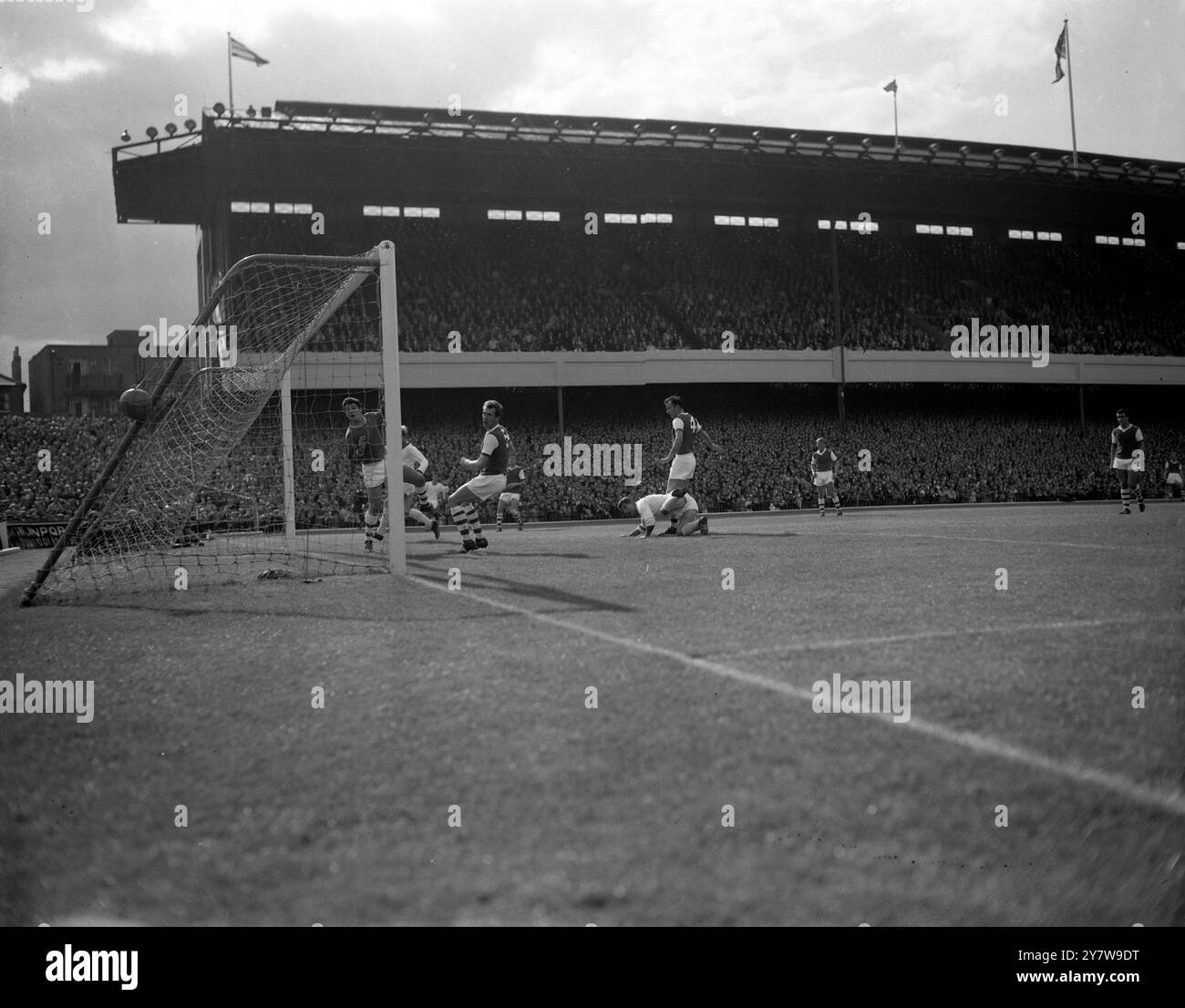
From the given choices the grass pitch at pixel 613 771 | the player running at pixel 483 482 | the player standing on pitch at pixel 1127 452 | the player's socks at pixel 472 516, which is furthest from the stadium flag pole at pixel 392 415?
the player standing on pitch at pixel 1127 452

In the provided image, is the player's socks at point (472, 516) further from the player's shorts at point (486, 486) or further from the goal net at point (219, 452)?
the goal net at point (219, 452)

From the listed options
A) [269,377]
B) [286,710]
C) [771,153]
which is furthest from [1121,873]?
[771,153]

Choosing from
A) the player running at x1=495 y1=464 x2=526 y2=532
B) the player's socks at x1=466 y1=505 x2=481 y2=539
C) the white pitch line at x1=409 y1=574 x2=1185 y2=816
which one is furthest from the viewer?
the player running at x1=495 y1=464 x2=526 y2=532

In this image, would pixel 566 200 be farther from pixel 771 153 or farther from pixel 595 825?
pixel 595 825

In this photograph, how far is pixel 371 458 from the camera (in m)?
13.5

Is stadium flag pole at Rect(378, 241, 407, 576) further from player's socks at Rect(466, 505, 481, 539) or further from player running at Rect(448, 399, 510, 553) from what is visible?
player's socks at Rect(466, 505, 481, 539)

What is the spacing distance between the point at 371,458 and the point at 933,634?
961cm

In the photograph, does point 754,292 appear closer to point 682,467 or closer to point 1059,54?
point 1059,54

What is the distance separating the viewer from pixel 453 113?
3359 cm

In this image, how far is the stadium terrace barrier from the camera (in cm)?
3116

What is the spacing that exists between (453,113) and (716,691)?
109ft

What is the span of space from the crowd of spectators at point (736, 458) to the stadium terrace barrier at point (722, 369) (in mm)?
1713

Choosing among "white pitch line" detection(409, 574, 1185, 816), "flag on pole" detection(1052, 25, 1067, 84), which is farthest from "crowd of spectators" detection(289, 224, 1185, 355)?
"white pitch line" detection(409, 574, 1185, 816)

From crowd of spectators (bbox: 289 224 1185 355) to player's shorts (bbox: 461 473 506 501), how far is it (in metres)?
19.8
